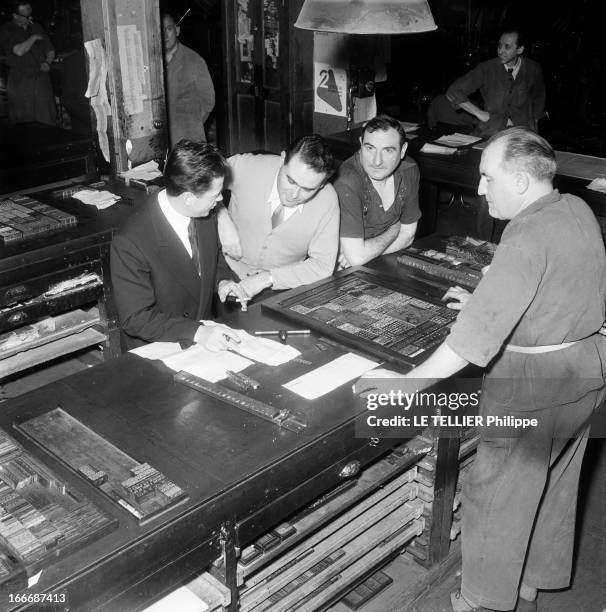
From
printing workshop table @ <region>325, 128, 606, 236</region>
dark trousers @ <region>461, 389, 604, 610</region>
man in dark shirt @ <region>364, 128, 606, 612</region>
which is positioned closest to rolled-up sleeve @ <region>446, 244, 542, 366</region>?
man in dark shirt @ <region>364, 128, 606, 612</region>

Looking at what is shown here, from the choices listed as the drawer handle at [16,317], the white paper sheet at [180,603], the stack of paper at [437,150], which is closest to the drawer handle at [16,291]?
the drawer handle at [16,317]

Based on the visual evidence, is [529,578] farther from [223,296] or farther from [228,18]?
[228,18]

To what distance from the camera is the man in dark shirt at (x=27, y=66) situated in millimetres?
8141

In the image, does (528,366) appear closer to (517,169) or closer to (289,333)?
(517,169)

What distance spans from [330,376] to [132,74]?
10.7ft

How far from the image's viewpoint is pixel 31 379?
477cm

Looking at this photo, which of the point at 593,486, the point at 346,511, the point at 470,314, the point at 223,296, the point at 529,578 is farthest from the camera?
the point at 593,486

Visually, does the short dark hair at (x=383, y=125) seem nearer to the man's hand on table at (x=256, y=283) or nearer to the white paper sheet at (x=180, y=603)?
the man's hand on table at (x=256, y=283)

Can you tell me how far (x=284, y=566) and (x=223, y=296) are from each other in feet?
4.26

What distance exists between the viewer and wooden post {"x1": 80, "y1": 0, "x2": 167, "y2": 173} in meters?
4.89

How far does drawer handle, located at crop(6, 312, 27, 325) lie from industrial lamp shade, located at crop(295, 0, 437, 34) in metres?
2.20

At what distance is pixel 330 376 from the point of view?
2652mm

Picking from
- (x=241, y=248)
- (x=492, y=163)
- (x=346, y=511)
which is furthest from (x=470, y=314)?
(x=241, y=248)

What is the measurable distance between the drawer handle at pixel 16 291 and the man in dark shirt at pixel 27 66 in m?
5.06
